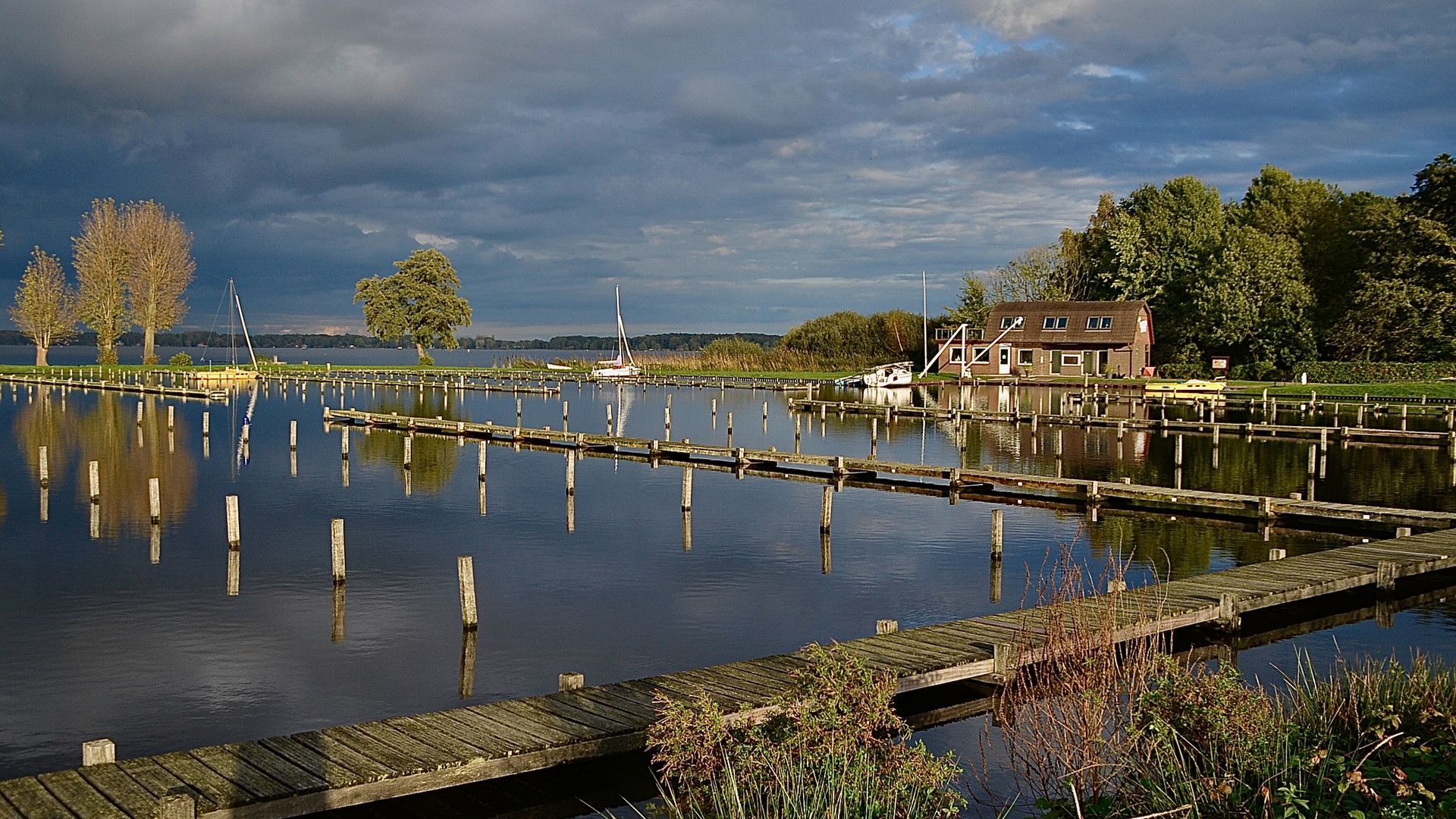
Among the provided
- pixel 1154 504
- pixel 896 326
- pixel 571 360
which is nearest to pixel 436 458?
pixel 1154 504

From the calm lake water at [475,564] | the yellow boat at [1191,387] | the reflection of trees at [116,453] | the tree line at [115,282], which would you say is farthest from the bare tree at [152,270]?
the yellow boat at [1191,387]

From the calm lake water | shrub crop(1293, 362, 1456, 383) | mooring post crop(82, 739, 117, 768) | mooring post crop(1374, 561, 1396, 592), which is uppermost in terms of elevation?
shrub crop(1293, 362, 1456, 383)

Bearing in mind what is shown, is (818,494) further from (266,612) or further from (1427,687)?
(1427,687)

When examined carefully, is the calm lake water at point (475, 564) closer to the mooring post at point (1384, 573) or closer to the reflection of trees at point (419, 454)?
the reflection of trees at point (419, 454)

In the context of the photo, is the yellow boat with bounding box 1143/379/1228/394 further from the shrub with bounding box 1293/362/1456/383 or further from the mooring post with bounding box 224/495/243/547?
the mooring post with bounding box 224/495/243/547

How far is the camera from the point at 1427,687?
9.49 meters

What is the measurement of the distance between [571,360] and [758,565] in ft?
297

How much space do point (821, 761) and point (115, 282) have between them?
94.5 m

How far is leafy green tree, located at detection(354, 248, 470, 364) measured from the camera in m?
95.2

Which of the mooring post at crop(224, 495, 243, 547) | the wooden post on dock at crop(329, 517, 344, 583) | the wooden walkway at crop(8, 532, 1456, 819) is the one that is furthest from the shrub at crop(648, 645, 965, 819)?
the mooring post at crop(224, 495, 243, 547)

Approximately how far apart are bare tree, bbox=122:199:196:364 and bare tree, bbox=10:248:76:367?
6.67 metres

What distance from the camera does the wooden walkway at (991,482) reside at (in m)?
24.0

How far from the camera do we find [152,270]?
8850 cm

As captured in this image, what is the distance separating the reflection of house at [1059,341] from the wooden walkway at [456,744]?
219ft
